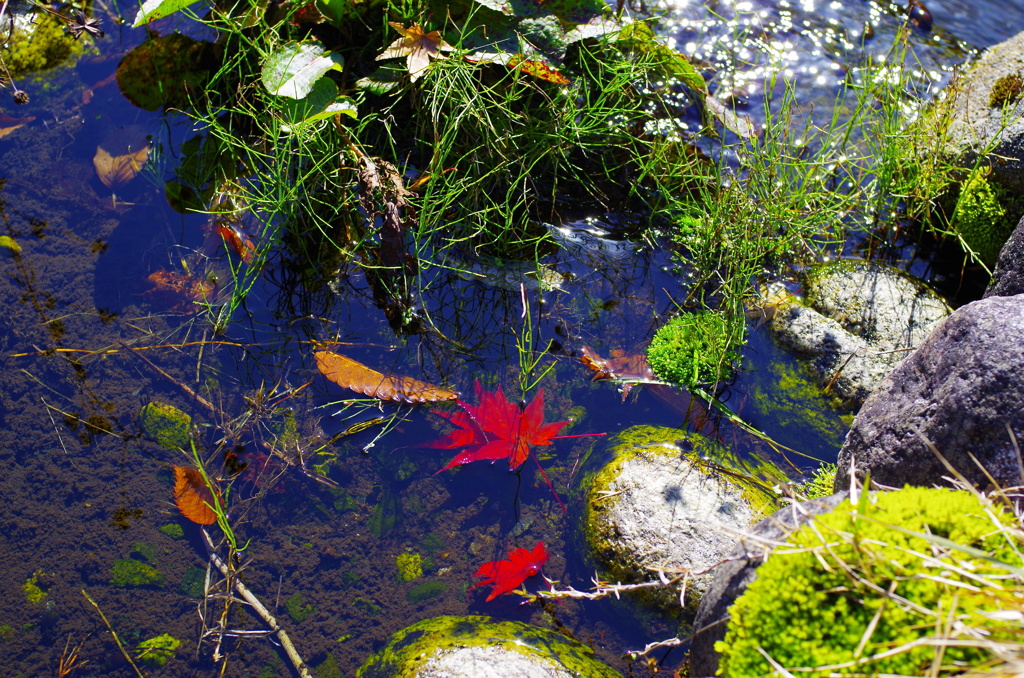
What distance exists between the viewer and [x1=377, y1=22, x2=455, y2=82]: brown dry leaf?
295cm

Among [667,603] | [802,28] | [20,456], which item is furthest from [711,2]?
[20,456]

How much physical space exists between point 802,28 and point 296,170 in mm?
3557

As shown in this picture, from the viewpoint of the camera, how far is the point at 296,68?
2922mm

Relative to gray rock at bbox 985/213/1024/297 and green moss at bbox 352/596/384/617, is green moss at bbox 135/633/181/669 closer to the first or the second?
green moss at bbox 352/596/384/617

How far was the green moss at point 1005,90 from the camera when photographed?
135 inches

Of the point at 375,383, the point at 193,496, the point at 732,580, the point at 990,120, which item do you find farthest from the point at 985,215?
the point at 193,496

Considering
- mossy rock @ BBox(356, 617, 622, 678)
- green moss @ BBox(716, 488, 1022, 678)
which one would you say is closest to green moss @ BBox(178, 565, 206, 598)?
mossy rock @ BBox(356, 617, 622, 678)

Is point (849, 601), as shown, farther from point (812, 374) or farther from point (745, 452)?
point (812, 374)

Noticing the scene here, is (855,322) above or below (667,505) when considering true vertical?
above

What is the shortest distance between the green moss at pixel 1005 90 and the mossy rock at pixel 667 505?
2546 mm

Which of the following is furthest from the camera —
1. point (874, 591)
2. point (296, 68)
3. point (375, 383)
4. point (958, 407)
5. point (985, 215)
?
point (985, 215)

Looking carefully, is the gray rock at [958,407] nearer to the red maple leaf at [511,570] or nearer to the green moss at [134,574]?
the red maple leaf at [511,570]

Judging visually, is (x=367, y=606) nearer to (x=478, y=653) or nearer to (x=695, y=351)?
(x=478, y=653)

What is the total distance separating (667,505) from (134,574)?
2048 millimetres
